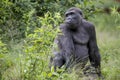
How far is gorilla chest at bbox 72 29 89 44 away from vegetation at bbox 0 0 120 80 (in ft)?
1.09

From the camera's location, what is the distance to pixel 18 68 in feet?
19.5

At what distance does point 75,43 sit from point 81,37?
114 mm

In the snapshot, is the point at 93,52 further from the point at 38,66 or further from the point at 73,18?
the point at 38,66

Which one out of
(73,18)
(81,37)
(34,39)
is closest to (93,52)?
(81,37)

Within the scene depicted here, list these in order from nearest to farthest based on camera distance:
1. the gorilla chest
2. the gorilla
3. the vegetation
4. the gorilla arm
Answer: the vegetation → the gorilla → the gorilla chest → the gorilla arm

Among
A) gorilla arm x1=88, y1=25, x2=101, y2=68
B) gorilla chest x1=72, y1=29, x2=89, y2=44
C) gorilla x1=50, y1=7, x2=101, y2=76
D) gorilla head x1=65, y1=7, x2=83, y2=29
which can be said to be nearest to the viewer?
gorilla x1=50, y1=7, x2=101, y2=76

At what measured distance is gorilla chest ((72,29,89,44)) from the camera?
7.02 metres

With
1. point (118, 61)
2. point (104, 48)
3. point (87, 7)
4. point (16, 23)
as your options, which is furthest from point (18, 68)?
point (104, 48)

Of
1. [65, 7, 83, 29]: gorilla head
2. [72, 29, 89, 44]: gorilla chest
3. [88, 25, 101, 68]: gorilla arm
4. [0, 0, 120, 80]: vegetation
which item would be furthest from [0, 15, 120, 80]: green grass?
[65, 7, 83, 29]: gorilla head

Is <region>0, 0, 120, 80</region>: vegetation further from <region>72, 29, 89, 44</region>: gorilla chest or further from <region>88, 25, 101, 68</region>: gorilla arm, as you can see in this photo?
<region>72, 29, 89, 44</region>: gorilla chest

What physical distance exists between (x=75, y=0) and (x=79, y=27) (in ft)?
Answer: 6.48

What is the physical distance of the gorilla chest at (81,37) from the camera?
23.0 ft

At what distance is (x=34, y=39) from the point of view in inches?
222

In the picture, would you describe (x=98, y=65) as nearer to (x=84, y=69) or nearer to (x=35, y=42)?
(x=84, y=69)
